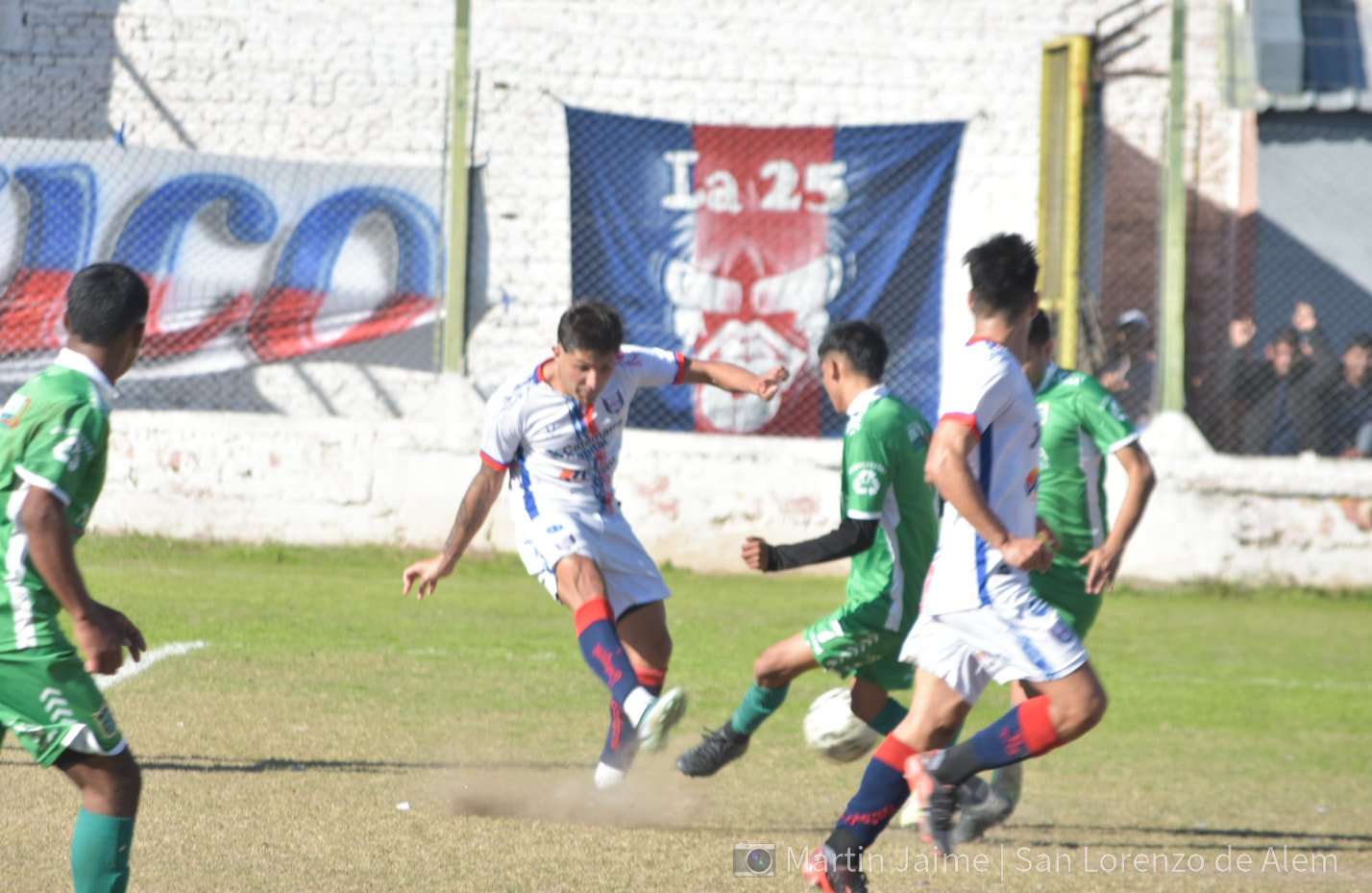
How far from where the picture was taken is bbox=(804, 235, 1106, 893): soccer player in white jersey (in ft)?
15.7

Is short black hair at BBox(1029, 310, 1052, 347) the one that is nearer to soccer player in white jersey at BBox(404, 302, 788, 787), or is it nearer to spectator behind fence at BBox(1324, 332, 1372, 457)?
soccer player in white jersey at BBox(404, 302, 788, 787)

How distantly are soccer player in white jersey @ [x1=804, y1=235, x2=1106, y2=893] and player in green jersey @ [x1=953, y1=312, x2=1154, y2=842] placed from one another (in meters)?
1.50

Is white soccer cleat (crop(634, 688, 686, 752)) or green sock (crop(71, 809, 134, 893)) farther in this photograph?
white soccer cleat (crop(634, 688, 686, 752))

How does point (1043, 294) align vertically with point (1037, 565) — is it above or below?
below

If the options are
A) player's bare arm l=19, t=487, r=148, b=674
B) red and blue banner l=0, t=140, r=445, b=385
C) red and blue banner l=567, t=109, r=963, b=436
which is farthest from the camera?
red and blue banner l=567, t=109, r=963, b=436

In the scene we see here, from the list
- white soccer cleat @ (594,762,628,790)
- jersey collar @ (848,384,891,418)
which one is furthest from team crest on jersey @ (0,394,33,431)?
jersey collar @ (848,384,891,418)

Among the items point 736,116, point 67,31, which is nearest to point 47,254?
→ point 67,31

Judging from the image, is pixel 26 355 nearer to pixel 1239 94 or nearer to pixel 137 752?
pixel 137 752

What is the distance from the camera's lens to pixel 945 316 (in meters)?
17.5

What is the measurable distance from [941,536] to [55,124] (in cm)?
1530

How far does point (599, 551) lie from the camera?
666 cm

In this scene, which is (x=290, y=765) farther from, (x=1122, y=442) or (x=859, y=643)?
(x=1122, y=442)

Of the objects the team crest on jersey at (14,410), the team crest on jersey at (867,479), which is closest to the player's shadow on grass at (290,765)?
the team crest on jersey at (867,479)

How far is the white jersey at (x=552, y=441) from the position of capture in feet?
21.9
